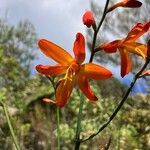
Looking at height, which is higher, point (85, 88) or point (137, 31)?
point (137, 31)

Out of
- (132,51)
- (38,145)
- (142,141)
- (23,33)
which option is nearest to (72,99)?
(38,145)

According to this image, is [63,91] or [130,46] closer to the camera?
[63,91]

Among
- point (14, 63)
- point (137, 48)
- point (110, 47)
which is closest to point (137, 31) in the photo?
point (137, 48)

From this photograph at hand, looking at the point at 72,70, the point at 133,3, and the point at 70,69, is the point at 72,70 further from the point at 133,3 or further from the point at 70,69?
the point at 133,3

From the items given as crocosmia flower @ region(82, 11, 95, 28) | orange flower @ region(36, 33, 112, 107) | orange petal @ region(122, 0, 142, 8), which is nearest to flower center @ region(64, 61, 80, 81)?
orange flower @ region(36, 33, 112, 107)

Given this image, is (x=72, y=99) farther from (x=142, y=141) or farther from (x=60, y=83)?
(x=60, y=83)

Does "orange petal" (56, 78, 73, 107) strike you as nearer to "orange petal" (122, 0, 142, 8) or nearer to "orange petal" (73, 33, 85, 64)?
"orange petal" (73, 33, 85, 64)
